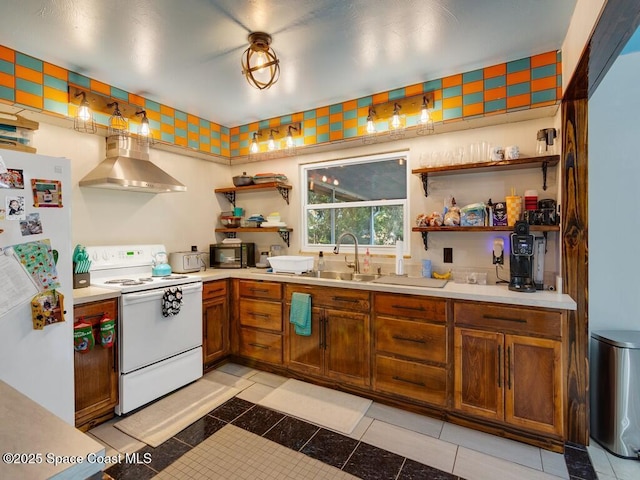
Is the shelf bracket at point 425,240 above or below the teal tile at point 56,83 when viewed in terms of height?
below

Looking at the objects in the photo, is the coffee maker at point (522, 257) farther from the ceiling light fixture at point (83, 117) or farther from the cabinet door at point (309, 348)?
the ceiling light fixture at point (83, 117)

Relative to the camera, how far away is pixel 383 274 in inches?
125

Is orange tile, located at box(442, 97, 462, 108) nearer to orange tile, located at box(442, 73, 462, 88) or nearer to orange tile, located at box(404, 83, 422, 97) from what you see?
orange tile, located at box(442, 73, 462, 88)

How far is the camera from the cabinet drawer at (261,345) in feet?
10.2

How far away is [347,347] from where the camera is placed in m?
2.75

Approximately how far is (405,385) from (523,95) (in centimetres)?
229

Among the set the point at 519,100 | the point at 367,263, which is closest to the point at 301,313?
the point at 367,263

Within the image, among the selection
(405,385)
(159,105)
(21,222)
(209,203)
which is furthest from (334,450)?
(159,105)

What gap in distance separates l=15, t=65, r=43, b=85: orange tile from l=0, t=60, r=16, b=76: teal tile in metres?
0.02

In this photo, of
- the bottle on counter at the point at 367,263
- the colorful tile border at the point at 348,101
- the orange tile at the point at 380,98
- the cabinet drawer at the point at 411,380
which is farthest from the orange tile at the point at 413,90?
the cabinet drawer at the point at 411,380

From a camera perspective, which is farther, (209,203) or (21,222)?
(209,203)

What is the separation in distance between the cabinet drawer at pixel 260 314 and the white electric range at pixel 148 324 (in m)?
0.45

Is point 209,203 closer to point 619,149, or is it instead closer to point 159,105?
point 159,105

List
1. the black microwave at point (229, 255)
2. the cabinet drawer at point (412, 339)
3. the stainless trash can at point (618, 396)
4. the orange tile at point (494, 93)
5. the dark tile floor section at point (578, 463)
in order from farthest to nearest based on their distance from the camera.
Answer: the black microwave at point (229, 255) → the orange tile at point (494, 93) → the cabinet drawer at point (412, 339) → the stainless trash can at point (618, 396) → the dark tile floor section at point (578, 463)
